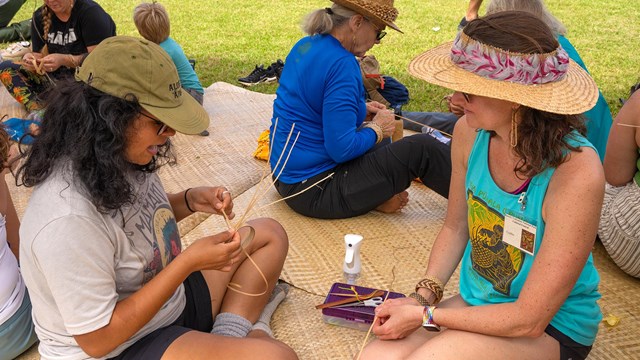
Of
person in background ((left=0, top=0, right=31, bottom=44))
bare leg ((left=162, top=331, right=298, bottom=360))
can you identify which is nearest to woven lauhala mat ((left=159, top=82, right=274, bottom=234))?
bare leg ((left=162, top=331, right=298, bottom=360))

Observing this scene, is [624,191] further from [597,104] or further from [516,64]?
→ [516,64]

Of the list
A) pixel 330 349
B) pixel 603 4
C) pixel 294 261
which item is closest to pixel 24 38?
pixel 294 261

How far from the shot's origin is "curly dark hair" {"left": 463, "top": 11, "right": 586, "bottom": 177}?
1.73 m

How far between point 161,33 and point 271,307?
9.44 ft

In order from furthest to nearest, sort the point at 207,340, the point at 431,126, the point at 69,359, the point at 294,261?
the point at 431,126
the point at 294,261
the point at 207,340
the point at 69,359

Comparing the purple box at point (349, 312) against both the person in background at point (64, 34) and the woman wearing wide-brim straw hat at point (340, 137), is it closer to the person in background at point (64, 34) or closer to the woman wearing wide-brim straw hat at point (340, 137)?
the woman wearing wide-brim straw hat at point (340, 137)

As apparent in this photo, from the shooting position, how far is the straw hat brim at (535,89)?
67.0 inches

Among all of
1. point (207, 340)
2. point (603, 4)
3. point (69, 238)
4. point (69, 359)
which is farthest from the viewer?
point (603, 4)

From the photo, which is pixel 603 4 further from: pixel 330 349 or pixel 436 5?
pixel 330 349

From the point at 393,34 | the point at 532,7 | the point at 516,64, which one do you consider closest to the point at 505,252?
the point at 516,64

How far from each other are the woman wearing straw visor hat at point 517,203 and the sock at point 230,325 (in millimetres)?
570

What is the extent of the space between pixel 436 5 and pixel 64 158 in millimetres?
8461

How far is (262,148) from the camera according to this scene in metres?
4.26

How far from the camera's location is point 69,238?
1.70 m
